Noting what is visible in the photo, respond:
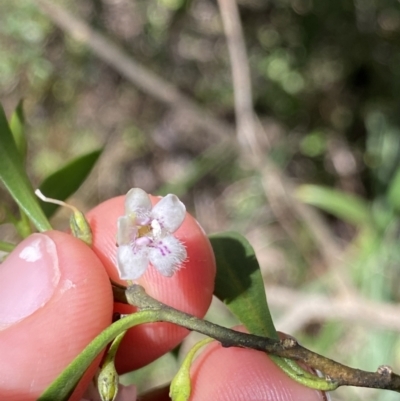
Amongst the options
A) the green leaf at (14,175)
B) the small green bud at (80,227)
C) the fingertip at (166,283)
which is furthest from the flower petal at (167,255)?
the green leaf at (14,175)

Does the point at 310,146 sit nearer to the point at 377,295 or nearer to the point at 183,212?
the point at 377,295

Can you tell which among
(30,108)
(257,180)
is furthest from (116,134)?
(257,180)

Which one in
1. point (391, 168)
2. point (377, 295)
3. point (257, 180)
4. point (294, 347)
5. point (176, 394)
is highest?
point (294, 347)

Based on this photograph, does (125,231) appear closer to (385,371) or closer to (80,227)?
(80,227)

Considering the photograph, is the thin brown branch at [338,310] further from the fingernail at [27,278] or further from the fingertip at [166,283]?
the fingernail at [27,278]

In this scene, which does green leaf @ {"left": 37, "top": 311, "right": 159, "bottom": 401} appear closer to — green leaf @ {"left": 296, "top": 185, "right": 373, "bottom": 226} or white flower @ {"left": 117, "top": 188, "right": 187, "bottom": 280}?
white flower @ {"left": 117, "top": 188, "right": 187, "bottom": 280}

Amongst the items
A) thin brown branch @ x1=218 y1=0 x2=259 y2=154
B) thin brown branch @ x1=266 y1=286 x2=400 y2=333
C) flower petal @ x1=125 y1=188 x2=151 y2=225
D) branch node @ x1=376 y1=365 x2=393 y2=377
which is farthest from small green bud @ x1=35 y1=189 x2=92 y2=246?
thin brown branch @ x1=218 y1=0 x2=259 y2=154
